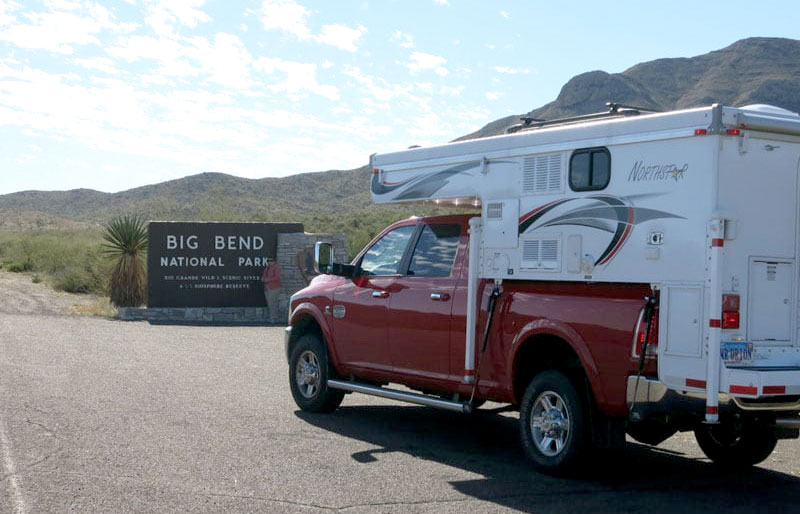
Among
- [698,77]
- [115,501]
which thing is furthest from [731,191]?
[698,77]

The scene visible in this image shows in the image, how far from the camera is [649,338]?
770cm

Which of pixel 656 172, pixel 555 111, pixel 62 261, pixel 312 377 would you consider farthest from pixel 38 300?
pixel 555 111

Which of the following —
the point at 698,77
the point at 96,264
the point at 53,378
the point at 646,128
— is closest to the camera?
the point at 646,128

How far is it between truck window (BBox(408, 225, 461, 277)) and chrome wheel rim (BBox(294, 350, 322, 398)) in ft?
6.27


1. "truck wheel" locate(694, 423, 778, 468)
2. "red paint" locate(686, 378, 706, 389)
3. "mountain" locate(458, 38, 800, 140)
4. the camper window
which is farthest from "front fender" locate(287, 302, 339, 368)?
"mountain" locate(458, 38, 800, 140)

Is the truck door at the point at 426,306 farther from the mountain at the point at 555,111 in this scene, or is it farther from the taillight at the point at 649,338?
the mountain at the point at 555,111

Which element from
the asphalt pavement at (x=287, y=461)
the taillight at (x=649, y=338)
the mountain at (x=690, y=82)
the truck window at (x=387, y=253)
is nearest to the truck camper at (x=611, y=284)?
the taillight at (x=649, y=338)

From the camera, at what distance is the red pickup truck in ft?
25.9

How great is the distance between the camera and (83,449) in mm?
8977

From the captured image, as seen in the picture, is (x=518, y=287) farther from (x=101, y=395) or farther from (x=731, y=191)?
(x=101, y=395)

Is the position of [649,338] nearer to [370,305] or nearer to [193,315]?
[370,305]

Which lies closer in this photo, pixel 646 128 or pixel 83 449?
pixel 646 128

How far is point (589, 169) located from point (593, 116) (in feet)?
2.68

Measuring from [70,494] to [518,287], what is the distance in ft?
13.1
